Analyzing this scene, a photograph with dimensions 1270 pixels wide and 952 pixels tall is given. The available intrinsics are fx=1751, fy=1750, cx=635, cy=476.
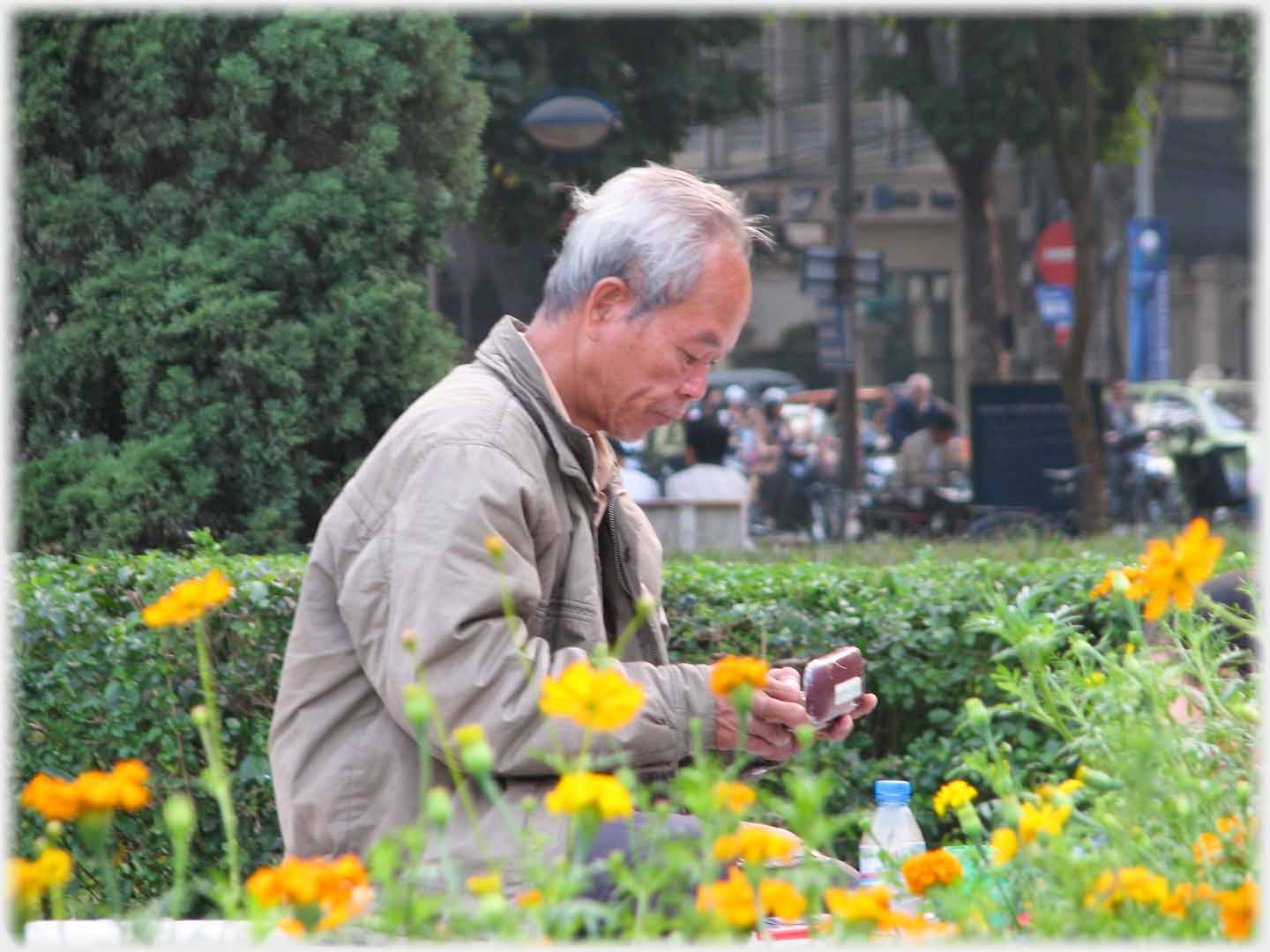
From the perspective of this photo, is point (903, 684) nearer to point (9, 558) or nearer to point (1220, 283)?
point (9, 558)

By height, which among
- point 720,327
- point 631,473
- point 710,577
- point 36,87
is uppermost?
point 36,87

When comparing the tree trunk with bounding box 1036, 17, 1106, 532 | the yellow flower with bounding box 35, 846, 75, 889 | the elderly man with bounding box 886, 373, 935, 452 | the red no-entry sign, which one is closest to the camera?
the yellow flower with bounding box 35, 846, 75, 889

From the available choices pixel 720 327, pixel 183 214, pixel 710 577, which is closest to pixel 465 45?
pixel 183 214

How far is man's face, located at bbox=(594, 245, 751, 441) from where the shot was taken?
2609 millimetres

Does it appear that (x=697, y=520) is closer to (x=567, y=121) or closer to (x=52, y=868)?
(x=567, y=121)

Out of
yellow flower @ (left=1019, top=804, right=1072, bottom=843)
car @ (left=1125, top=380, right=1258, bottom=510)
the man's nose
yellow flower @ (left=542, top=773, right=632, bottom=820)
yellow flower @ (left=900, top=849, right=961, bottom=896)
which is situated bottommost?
car @ (left=1125, top=380, right=1258, bottom=510)

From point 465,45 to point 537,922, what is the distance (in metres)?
4.63

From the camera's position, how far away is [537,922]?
145cm

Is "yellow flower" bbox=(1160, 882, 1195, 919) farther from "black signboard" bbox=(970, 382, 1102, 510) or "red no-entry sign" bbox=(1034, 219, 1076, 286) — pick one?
"red no-entry sign" bbox=(1034, 219, 1076, 286)

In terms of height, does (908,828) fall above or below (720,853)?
below

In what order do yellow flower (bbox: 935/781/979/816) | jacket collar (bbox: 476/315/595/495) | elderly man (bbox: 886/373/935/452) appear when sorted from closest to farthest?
1. yellow flower (bbox: 935/781/979/816)
2. jacket collar (bbox: 476/315/595/495)
3. elderly man (bbox: 886/373/935/452)

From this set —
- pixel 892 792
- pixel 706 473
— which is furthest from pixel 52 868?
pixel 706 473

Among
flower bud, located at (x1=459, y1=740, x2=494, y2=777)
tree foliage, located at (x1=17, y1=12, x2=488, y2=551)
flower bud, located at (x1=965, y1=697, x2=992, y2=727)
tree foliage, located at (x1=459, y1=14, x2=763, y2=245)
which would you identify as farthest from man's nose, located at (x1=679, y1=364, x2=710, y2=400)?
tree foliage, located at (x1=459, y1=14, x2=763, y2=245)

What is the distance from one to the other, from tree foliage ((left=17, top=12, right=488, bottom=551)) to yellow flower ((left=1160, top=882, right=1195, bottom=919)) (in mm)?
3652
